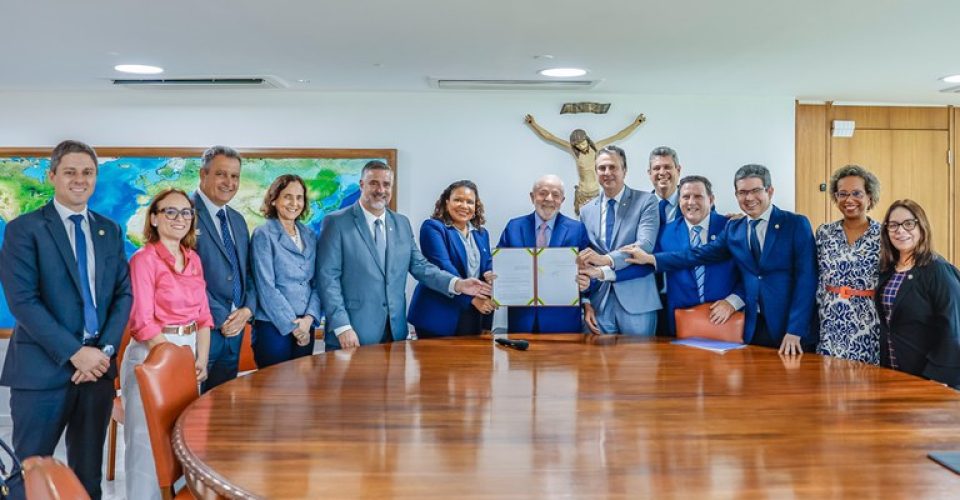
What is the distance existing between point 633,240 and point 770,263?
0.69m

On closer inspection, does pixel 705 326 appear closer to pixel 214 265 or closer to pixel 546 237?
pixel 546 237

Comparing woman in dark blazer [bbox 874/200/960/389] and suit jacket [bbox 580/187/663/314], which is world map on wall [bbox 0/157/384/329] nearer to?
suit jacket [bbox 580/187/663/314]

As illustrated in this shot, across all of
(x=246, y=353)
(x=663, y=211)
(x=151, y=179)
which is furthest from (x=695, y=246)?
(x=151, y=179)

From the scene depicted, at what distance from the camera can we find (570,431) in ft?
5.06

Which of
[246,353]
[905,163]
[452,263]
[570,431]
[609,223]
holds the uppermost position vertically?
[905,163]

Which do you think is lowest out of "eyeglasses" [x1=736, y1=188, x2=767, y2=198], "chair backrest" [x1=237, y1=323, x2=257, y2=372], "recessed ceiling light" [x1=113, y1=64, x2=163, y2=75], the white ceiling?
"chair backrest" [x1=237, y1=323, x2=257, y2=372]

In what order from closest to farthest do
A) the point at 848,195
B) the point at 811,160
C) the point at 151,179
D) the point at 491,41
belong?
the point at 848,195
the point at 491,41
the point at 151,179
the point at 811,160

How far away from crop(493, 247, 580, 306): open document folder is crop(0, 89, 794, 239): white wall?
175 cm

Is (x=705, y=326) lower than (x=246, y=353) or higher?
higher

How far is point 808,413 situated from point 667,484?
2.30 ft

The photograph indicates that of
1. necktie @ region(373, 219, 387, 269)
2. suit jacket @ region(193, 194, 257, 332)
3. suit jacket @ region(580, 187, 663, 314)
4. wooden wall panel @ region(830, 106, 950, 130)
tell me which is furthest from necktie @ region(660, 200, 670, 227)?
suit jacket @ region(193, 194, 257, 332)

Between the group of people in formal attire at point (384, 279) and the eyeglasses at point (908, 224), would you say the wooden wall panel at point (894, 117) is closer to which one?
the group of people in formal attire at point (384, 279)

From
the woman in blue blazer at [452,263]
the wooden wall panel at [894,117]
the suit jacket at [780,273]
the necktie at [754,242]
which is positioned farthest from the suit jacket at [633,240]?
the wooden wall panel at [894,117]

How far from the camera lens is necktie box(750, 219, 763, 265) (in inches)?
126
